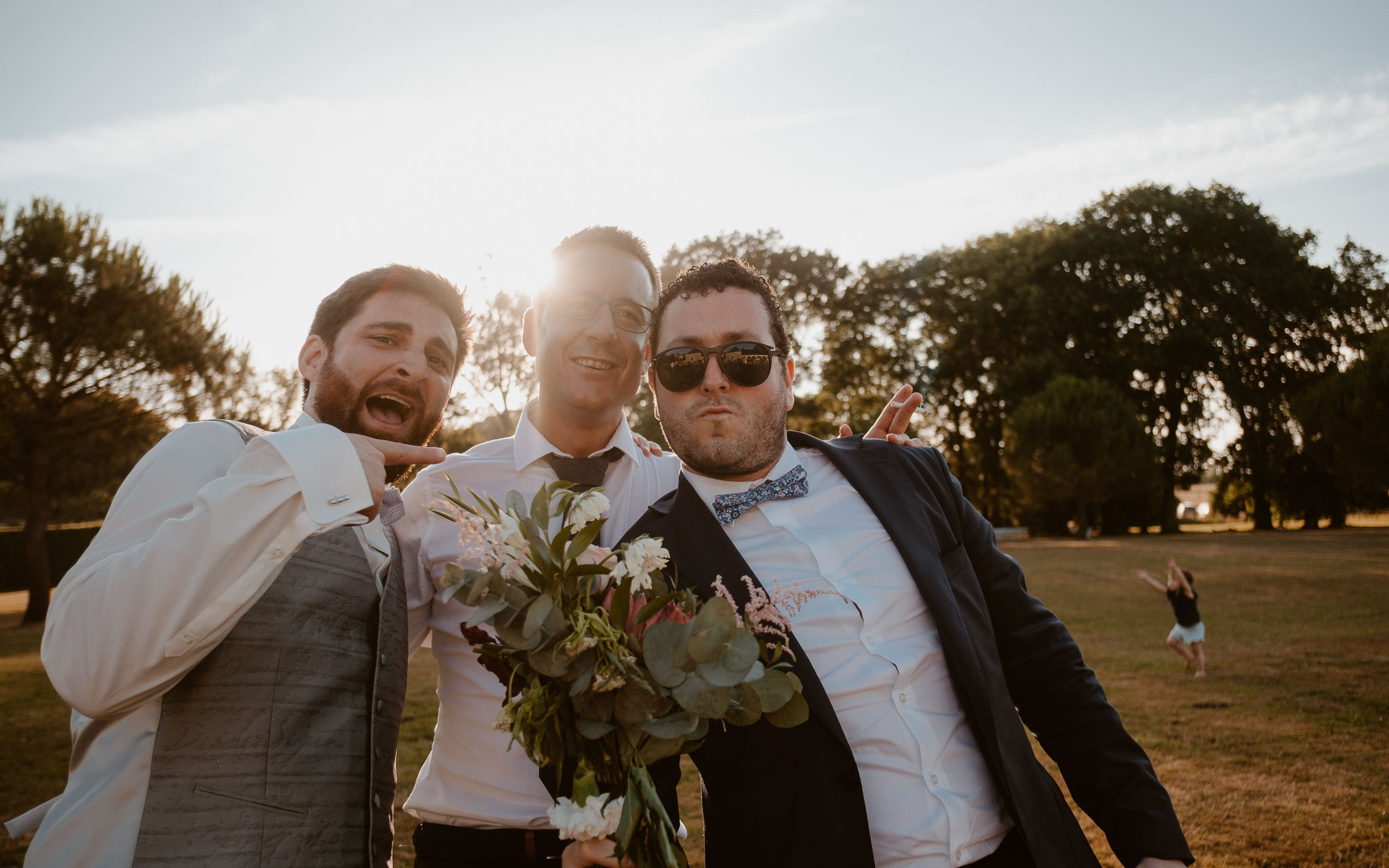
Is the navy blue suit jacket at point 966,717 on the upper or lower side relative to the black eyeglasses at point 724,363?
lower

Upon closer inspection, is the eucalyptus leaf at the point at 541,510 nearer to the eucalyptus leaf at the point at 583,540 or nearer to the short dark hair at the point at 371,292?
the eucalyptus leaf at the point at 583,540

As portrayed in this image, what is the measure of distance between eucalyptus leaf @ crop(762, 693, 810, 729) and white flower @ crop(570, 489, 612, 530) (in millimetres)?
664

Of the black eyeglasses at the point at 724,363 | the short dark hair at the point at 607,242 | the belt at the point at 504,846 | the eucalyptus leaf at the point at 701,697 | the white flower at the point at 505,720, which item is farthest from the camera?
the short dark hair at the point at 607,242

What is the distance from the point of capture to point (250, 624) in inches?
82.4

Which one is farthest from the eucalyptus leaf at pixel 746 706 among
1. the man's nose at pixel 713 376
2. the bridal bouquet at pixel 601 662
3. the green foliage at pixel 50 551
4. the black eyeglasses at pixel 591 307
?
the green foliage at pixel 50 551

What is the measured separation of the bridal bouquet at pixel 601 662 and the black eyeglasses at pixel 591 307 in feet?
5.12

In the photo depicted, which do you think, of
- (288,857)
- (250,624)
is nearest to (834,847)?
(288,857)

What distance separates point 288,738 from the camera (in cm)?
205

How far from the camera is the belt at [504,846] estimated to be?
2.64 metres

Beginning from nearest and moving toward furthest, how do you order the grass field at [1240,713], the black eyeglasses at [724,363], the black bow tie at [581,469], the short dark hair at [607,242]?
the black eyeglasses at [724,363] → the black bow tie at [581,469] → the short dark hair at [607,242] → the grass field at [1240,713]

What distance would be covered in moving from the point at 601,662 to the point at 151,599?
1.04m

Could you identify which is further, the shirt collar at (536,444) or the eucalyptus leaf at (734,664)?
the shirt collar at (536,444)

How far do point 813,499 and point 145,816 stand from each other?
221 centimetres

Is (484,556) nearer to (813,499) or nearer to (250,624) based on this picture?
(250,624)
